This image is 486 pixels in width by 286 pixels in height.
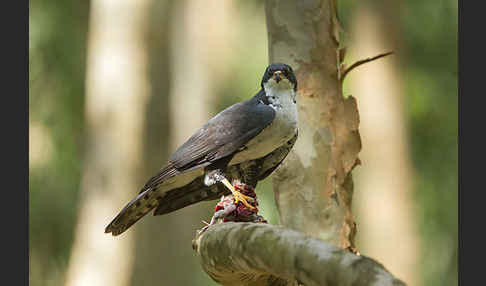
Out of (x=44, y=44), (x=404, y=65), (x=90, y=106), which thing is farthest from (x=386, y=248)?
(x=44, y=44)

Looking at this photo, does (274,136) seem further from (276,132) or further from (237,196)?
(237,196)

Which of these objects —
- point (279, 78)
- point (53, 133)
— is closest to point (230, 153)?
point (279, 78)

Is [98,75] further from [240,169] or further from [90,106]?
[240,169]

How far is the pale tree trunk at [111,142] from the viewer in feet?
20.8

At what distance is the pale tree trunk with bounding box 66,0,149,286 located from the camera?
6348mm

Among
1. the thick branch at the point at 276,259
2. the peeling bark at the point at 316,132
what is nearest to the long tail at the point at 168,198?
the peeling bark at the point at 316,132

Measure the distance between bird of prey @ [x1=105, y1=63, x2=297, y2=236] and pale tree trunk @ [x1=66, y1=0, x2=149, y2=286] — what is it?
7.81 feet

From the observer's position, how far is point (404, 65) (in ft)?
26.4

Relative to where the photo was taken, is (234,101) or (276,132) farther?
(234,101)

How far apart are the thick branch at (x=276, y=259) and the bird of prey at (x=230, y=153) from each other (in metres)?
0.53

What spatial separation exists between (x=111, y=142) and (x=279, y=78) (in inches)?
117

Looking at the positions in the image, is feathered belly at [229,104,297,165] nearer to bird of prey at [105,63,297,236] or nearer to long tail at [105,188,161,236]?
bird of prey at [105,63,297,236]

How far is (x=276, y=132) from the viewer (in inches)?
152

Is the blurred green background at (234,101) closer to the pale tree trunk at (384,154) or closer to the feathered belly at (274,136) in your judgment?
the pale tree trunk at (384,154)
